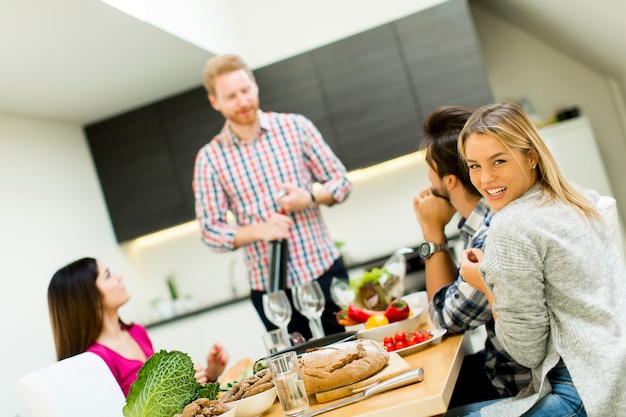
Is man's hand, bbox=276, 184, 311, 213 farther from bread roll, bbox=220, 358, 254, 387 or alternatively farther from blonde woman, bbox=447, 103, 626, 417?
blonde woman, bbox=447, 103, 626, 417

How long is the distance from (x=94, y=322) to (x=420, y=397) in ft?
5.10

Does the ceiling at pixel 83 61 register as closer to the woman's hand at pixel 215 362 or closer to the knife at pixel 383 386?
the woman's hand at pixel 215 362

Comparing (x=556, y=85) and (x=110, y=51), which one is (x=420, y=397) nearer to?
(x=110, y=51)

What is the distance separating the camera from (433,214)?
2.17 metres

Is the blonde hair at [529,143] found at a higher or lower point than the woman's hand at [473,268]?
higher

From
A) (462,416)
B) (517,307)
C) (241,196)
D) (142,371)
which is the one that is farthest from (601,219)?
(241,196)

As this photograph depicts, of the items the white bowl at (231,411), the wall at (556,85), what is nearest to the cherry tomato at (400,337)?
the white bowl at (231,411)

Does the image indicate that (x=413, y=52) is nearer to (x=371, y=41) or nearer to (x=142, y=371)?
(x=371, y=41)

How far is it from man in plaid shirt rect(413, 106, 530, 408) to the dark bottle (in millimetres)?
681

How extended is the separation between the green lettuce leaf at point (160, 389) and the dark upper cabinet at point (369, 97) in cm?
340

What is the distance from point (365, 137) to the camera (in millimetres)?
4836

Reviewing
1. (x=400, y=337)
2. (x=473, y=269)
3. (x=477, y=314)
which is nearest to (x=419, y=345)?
(x=400, y=337)

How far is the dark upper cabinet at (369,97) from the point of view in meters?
4.79

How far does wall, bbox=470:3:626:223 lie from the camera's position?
5492mm
